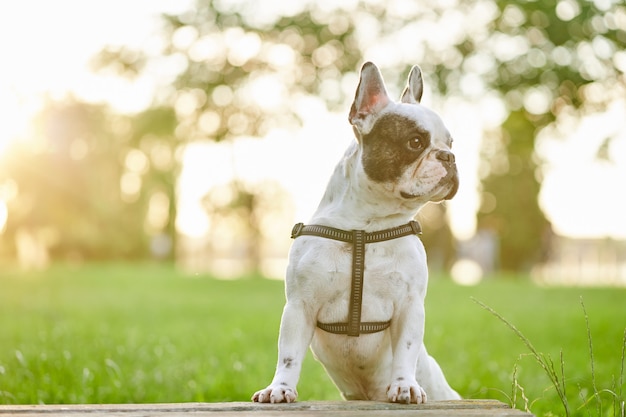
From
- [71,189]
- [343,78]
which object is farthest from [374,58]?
[71,189]

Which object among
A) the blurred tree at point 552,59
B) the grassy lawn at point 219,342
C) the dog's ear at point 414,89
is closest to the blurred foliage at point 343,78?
the blurred tree at point 552,59

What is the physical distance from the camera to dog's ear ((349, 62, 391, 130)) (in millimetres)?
3055

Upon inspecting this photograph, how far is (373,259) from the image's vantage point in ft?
9.75

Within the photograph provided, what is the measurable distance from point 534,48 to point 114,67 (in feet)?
41.8

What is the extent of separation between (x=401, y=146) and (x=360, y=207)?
0.31m

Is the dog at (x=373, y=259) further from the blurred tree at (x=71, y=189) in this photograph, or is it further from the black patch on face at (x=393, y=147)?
the blurred tree at (x=71, y=189)

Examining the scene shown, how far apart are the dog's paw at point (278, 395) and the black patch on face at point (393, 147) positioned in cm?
89

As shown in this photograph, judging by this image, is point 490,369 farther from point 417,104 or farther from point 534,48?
point 534,48

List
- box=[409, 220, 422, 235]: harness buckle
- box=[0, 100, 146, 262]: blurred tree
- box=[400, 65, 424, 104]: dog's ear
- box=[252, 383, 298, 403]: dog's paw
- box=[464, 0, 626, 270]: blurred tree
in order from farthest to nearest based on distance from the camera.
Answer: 1. box=[0, 100, 146, 262]: blurred tree
2. box=[464, 0, 626, 270]: blurred tree
3. box=[400, 65, 424, 104]: dog's ear
4. box=[409, 220, 422, 235]: harness buckle
5. box=[252, 383, 298, 403]: dog's paw

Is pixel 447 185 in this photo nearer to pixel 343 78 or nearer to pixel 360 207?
pixel 360 207

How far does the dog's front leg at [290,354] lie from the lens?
2.86 m

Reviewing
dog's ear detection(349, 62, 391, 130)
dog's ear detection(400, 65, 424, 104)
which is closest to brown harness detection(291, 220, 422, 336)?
dog's ear detection(349, 62, 391, 130)

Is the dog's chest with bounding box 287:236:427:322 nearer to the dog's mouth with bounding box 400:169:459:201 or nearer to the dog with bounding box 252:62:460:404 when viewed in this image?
the dog with bounding box 252:62:460:404

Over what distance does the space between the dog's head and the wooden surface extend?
827mm
